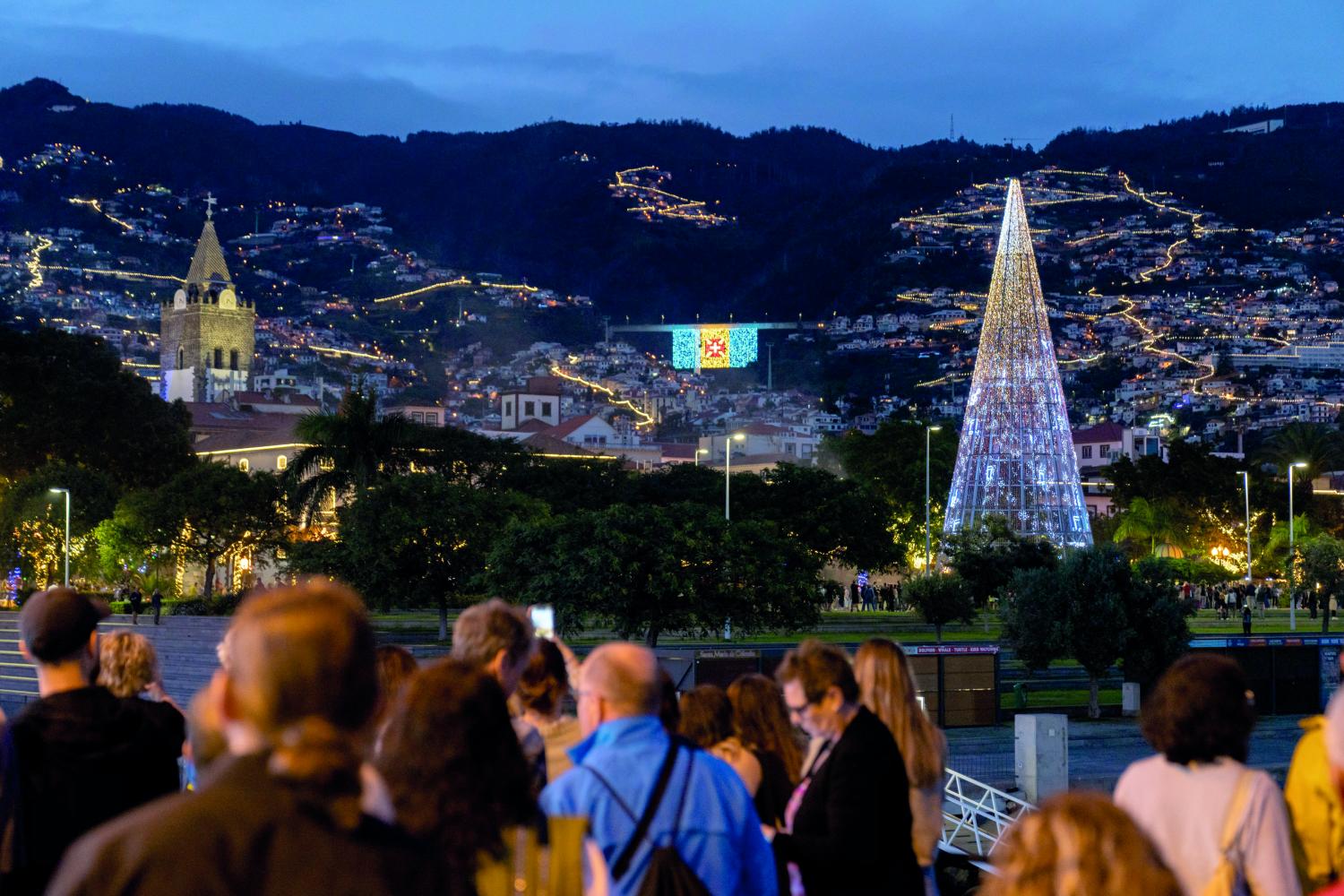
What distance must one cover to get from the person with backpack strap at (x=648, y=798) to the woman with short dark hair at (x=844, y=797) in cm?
77

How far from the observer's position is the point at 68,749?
536cm

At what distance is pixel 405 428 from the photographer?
52.2 m

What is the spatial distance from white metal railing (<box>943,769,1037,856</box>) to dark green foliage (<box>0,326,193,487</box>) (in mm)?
56624

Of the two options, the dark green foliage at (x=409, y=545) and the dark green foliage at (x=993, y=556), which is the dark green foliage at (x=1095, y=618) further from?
the dark green foliage at (x=409, y=545)

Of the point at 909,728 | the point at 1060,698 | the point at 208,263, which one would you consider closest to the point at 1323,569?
the point at 1060,698

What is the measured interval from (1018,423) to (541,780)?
4837 cm

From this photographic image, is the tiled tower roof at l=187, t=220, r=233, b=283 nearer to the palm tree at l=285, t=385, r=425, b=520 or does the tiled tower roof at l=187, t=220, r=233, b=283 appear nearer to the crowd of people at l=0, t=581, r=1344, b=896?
Result: the palm tree at l=285, t=385, r=425, b=520

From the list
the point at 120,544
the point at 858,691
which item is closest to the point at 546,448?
the point at 120,544

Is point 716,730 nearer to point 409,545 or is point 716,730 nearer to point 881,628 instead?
point 409,545

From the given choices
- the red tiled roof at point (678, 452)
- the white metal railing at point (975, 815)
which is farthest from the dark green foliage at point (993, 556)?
the red tiled roof at point (678, 452)

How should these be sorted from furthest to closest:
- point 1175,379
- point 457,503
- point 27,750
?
point 1175,379 → point 457,503 → point 27,750

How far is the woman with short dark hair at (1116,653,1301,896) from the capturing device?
473 centimetres

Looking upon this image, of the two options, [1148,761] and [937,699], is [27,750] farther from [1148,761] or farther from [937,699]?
[937,699]

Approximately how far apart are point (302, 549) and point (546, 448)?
195 ft
